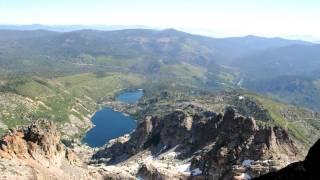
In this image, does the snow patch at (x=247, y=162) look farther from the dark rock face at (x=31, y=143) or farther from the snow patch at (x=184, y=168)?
the dark rock face at (x=31, y=143)

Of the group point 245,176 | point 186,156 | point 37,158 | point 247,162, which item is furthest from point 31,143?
point 186,156

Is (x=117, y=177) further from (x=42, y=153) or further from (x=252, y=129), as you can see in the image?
(x=252, y=129)

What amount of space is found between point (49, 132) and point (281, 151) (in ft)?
193

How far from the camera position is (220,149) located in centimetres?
12462

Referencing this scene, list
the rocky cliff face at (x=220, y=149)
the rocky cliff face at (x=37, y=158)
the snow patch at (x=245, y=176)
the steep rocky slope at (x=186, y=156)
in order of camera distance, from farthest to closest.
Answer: the rocky cliff face at (x=220, y=149) < the snow patch at (x=245, y=176) < the steep rocky slope at (x=186, y=156) < the rocky cliff face at (x=37, y=158)

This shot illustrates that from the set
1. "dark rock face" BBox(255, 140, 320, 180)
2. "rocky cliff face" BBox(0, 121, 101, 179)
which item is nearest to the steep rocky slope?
"rocky cliff face" BBox(0, 121, 101, 179)

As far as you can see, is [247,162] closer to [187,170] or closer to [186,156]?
[187,170]

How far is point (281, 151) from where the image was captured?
127 meters

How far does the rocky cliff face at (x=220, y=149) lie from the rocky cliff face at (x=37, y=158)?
64.2ft

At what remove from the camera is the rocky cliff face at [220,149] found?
384 ft

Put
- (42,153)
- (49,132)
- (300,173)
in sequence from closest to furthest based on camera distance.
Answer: (300,173) → (42,153) → (49,132)

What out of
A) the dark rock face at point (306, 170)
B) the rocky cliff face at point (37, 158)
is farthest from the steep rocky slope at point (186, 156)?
the dark rock face at point (306, 170)

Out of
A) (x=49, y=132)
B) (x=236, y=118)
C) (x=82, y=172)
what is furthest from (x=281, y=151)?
(x=49, y=132)

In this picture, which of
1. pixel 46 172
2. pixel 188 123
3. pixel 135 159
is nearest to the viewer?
pixel 46 172
